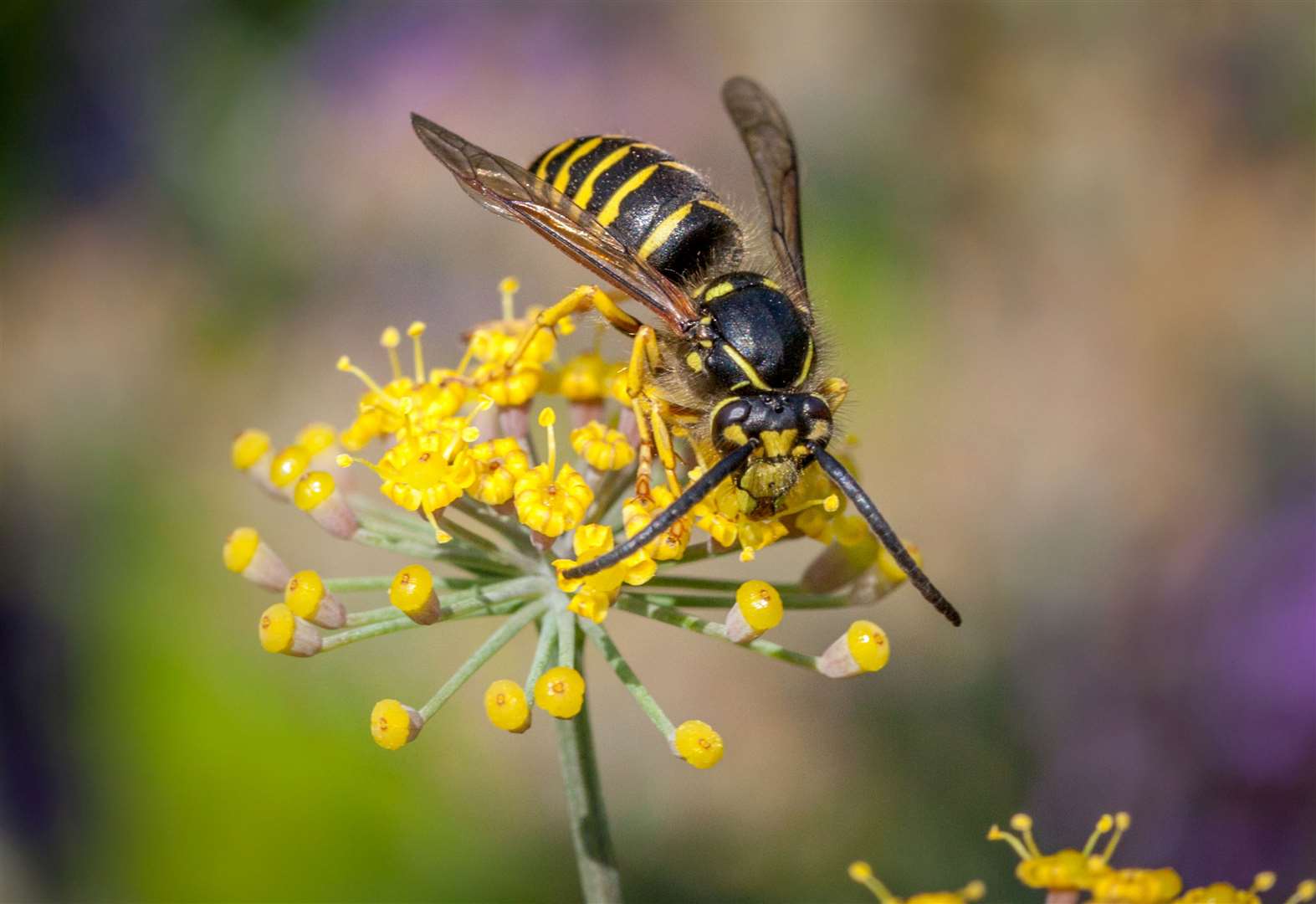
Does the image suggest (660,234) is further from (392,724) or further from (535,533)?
(392,724)

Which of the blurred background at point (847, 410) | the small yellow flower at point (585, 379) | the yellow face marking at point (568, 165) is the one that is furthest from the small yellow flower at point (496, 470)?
the blurred background at point (847, 410)

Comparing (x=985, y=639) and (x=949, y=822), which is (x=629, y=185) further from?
(x=985, y=639)

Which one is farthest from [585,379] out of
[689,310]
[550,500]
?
[550,500]

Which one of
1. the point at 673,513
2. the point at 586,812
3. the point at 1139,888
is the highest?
the point at 673,513

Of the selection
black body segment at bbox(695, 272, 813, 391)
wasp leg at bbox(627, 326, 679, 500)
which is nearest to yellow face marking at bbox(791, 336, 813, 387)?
black body segment at bbox(695, 272, 813, 391)

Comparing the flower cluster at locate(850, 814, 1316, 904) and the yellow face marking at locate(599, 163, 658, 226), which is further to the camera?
the yellow face marking at locate(599, 163, 658, 226)

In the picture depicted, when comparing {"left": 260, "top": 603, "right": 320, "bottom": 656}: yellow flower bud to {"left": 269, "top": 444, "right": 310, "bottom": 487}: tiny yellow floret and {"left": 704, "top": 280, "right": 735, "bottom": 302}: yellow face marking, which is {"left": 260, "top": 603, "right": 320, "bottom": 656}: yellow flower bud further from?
{"left": 704, "top": 280, "right": 735, "bottom": 302}: yellow face marking
